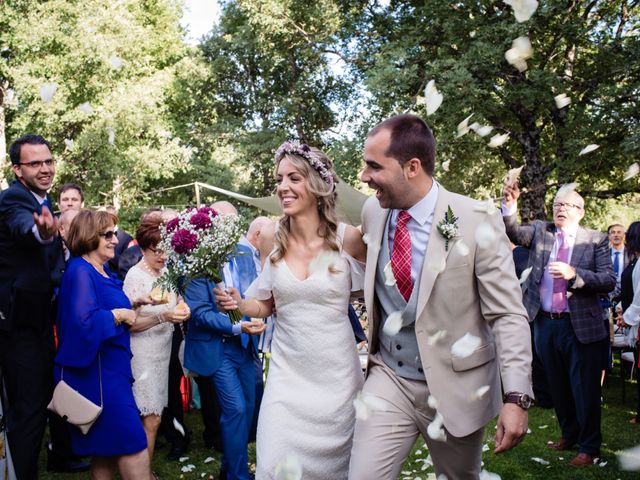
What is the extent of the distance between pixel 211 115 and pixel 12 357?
28397 mm

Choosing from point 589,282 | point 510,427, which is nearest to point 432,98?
point 510,427

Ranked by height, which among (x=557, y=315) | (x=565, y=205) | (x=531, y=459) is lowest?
(x=531, y=459)

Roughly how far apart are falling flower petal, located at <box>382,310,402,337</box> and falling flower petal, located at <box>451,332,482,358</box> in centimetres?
28

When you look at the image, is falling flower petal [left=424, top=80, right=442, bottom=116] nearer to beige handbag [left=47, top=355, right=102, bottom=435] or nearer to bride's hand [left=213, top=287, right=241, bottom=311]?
bride's hand [left=213, top=287, right=241, bottom=311]

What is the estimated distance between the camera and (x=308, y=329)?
3.61 meters

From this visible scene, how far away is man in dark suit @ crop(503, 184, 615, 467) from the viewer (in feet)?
18.6

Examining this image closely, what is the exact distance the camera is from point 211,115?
3181 centimetres

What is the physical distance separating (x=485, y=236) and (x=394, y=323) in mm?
620

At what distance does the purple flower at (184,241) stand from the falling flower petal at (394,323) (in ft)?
3.75

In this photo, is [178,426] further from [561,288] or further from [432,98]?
[432,98]

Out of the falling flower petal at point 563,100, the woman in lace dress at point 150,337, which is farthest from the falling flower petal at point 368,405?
the falling flower petal at point 563,100

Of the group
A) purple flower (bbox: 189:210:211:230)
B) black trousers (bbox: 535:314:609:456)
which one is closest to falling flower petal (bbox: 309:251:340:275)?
purple flower (bbox: 189:210:211:230)

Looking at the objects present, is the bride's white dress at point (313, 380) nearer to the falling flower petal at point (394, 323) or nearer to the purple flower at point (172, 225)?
the falling flower petal at point (394, 323)

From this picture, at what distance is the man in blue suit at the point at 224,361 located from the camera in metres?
5.01
